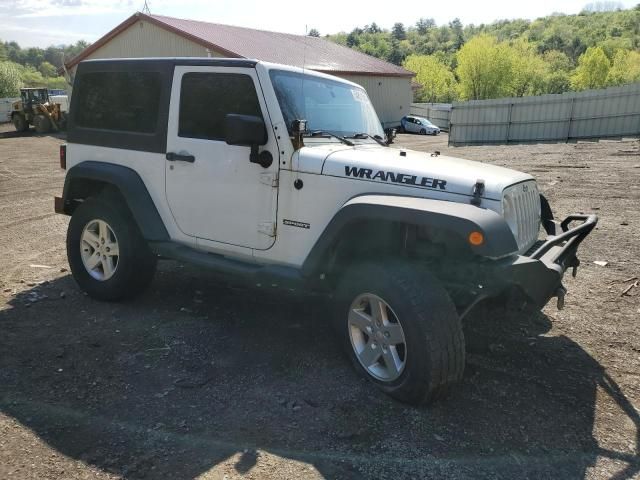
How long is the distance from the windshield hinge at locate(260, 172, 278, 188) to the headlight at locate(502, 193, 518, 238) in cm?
159

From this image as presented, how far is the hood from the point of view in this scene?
333 centimetres

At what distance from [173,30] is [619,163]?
21.5 m

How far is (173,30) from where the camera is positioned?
26812mm

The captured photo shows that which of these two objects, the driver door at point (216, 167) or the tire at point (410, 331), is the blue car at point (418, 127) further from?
the tire at point (410, 331)

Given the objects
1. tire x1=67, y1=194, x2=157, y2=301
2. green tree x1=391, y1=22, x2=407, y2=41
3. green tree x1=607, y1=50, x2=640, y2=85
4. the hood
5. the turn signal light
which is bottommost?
tire x1=67, y1=194, x2=157, y2=301

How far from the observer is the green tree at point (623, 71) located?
7556cm

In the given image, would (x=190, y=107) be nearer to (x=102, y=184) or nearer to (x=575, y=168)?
(x=102, y=184)

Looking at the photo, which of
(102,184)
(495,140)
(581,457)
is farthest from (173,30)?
(581,457)

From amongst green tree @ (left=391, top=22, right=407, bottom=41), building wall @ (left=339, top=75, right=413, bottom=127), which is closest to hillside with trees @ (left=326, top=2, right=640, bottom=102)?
building wall @ (left=339, top=75, right=413, bottom=127)

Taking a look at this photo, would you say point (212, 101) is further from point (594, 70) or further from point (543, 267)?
point (594, 70)

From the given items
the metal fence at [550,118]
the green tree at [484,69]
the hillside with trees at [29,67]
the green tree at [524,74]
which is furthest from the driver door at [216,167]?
the green tree at [524,74]

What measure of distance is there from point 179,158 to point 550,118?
2346 cm

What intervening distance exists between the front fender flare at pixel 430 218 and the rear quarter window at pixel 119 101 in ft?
6.70

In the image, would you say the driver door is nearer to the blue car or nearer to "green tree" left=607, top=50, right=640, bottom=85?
the blue car
